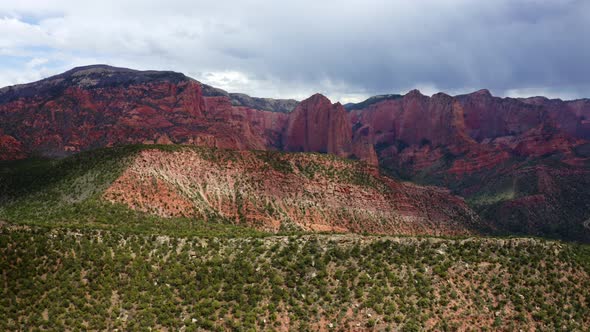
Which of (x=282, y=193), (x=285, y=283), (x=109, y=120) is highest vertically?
(x=109, y=120)

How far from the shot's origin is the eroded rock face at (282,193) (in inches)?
3098

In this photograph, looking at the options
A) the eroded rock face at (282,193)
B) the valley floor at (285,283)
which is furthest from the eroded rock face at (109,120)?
the valley floor at (285,283)

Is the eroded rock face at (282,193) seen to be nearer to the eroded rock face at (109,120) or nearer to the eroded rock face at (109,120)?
the eroded rock face at (109,120)

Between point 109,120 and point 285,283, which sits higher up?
point 109,120

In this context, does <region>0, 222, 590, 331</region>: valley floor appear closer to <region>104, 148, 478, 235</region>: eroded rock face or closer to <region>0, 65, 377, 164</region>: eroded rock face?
<region>104, 148, 478, 235</region>: eroded rock face

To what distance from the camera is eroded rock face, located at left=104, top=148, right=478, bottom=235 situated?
78.7 meters

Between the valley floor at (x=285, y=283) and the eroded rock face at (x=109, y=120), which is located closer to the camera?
the valley floor at (x=285, y=283)

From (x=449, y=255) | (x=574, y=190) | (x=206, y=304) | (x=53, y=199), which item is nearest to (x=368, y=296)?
(x=449, y=255)

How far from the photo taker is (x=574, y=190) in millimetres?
142250

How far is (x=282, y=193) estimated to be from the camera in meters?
94.3

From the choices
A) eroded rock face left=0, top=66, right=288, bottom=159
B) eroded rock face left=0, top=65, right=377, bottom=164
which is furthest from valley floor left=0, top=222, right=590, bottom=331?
eroded rock face left=0, top=66, right=288, bottom=159

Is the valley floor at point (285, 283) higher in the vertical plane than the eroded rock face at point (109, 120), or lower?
lower

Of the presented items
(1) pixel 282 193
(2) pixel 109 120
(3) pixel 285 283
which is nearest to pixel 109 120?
(2) pixel 109 120

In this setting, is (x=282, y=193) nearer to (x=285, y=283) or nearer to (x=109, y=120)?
(x=285, y=283)
